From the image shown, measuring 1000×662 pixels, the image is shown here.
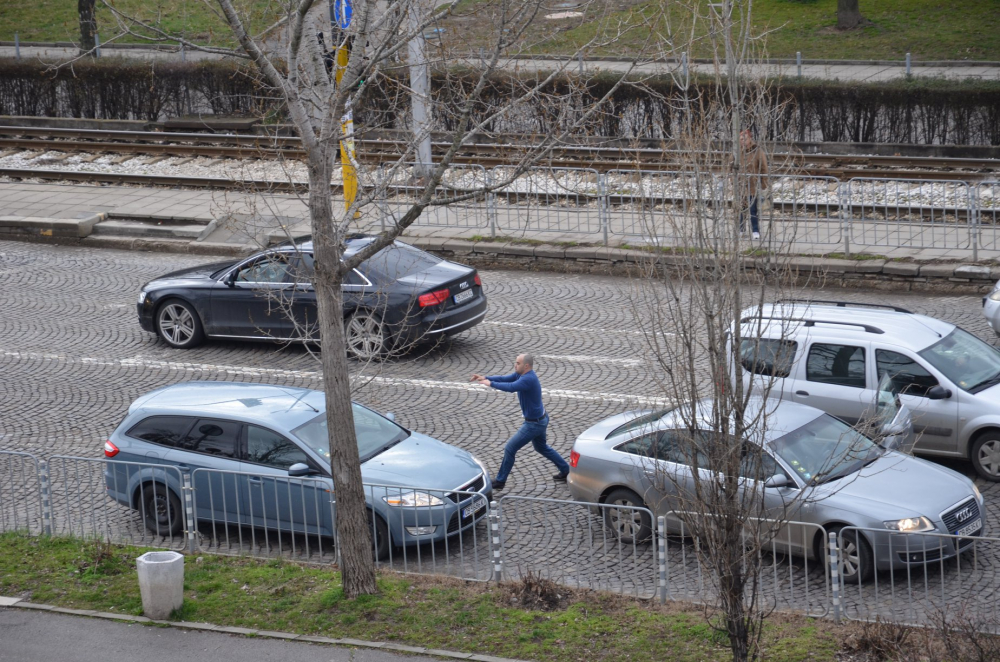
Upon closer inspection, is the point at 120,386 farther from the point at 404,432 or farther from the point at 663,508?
the point at 663,508

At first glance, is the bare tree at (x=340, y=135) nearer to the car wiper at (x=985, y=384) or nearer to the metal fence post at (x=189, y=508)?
the metal fence post at (x=189, y=508)

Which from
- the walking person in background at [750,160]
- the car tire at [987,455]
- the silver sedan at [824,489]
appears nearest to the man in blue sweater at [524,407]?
the silver sedan at [824,489]

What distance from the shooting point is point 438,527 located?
9641 mm

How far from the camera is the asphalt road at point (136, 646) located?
307 inches

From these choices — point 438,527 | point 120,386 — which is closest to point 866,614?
point 438,527

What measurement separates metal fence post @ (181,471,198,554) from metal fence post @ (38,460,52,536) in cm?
123

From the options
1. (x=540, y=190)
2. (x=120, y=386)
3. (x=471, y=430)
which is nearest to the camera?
(x=471, y=430)

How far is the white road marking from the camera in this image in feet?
43.4

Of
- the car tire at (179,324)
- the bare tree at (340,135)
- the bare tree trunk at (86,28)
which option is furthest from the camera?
the bare tree trunk at (86,28)

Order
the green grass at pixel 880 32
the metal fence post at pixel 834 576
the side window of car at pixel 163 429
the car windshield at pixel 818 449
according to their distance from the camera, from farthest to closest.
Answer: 1. the green grass at pixel 880 32
2. the side window of car at pixel 163 429
3. the car windshield at pixel 818 449
4. the metal fence post at pixel 834 576

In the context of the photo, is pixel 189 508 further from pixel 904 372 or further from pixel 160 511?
pixel 904 372

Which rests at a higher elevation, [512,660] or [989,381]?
[989,381]

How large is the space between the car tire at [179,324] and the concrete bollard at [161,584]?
24.3 ft

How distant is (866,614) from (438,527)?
3549 mm
